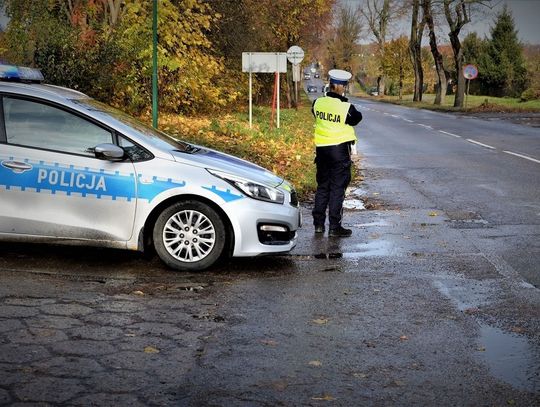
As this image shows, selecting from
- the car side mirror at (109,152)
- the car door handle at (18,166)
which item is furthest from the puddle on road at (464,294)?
the car door handle at (18,166)

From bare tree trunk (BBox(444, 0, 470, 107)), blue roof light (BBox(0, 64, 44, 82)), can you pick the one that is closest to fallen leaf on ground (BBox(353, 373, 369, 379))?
blue roof light (BBox(0, 64, 44, 82))

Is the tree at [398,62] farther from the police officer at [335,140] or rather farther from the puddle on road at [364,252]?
the puddle on road at [364,252]

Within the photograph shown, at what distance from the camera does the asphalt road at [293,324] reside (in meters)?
4.57

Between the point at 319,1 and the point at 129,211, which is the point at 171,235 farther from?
the point at 319,1

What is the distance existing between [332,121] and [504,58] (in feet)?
247

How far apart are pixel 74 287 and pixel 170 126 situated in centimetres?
1571

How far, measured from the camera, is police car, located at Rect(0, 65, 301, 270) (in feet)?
24.7

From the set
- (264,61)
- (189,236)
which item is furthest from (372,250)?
(264,61)

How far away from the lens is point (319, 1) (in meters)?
39.9

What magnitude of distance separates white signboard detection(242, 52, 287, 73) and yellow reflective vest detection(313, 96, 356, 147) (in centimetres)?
1414

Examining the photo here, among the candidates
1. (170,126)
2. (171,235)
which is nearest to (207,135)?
(170,126)

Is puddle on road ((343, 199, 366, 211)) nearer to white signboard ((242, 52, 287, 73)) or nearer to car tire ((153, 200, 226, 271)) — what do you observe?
car tire ((153, 200, 226, 271))

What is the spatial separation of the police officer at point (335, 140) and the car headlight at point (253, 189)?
1720mm

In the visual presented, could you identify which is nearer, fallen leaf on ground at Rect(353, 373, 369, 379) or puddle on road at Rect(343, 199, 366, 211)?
fallen leaf on ground at Rect(353, 373, 369, 379)
